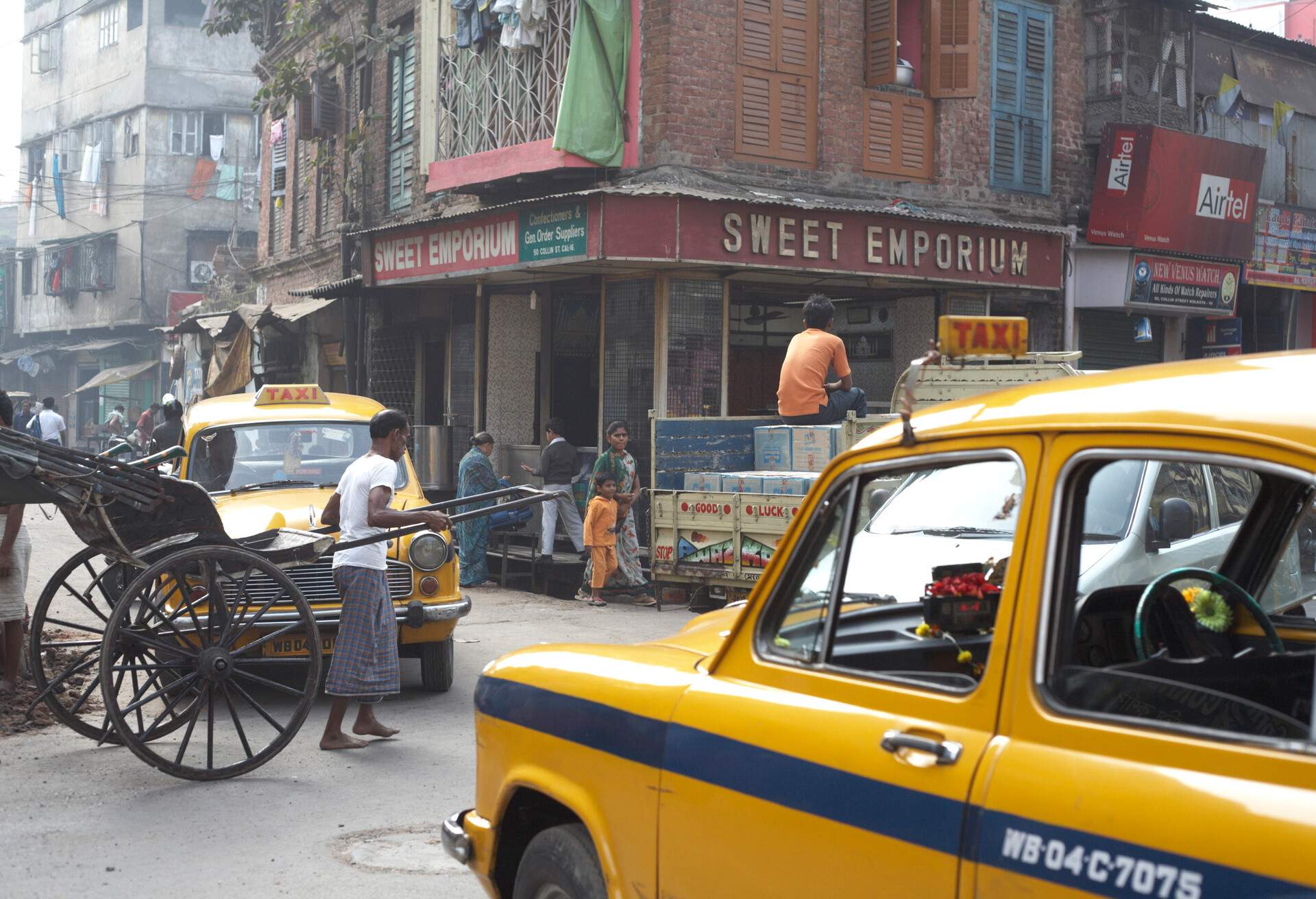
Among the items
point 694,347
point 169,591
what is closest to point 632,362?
point 694,347

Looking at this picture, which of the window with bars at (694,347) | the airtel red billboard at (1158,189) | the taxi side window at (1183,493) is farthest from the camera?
the airtel red billboard at (1158,189)

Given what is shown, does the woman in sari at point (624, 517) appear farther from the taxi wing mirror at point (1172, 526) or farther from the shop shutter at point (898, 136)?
the taxi wing mirror at point (1172, 526)

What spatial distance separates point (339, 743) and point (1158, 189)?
1472cm

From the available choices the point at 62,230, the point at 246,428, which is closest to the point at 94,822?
the point at 246,428

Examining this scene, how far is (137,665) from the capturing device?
680 cm

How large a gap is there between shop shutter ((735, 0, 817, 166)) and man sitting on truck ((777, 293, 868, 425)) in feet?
15.4

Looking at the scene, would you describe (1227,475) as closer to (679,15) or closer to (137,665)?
(137,665)

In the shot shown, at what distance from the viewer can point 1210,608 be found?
9.94 feet

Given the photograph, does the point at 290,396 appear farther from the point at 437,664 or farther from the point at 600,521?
the point at 600,521

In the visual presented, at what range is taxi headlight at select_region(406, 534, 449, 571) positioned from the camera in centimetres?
851

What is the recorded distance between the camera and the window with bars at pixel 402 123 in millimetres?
20328

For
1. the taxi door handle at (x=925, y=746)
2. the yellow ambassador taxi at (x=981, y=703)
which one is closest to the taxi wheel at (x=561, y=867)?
the yellow ambassador taxi at (x=981, y=703)

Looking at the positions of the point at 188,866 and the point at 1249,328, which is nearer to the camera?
the point at 188,866

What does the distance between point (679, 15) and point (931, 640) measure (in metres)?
13.0
